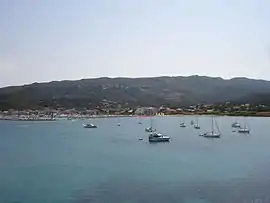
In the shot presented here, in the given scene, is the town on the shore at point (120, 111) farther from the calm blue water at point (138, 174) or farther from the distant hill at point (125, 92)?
the calm blue water at point (138, 174)

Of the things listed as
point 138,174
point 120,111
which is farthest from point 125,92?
point 138,174

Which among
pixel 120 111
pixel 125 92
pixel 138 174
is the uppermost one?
pixel 125 92

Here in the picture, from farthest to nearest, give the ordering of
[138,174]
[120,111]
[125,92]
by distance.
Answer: [125,92]
[120,111]
[138,174]

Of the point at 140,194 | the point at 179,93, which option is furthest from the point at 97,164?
the point at 179,93

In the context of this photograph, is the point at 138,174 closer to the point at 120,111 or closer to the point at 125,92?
the point at 120,111

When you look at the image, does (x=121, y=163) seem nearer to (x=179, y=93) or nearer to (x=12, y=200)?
(x=12, y=200)

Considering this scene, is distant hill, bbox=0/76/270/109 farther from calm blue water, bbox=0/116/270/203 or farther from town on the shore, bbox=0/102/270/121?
calm blue water, bbox=0/116/270/203
